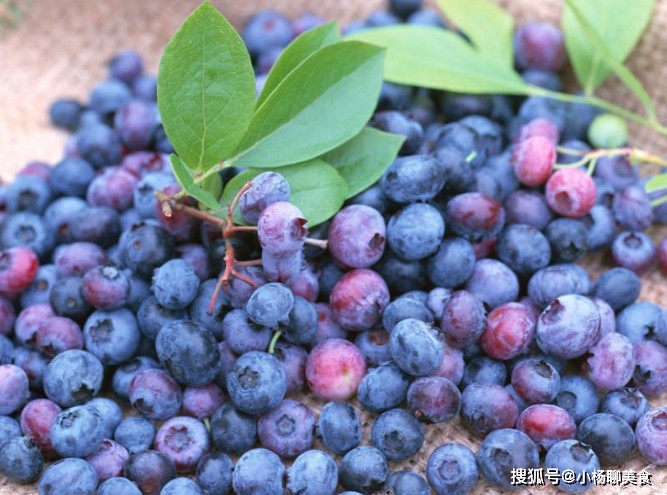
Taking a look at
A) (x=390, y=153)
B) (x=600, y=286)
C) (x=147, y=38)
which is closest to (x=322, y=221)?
(x=390, y=153)

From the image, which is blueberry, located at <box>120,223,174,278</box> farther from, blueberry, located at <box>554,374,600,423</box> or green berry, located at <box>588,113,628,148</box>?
green berry, located at <box>588,113,628,148</box>

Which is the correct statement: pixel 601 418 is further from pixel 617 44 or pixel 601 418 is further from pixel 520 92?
pixel 617 44

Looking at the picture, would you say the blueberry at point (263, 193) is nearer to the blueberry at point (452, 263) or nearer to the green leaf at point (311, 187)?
the green leaf at point (311, 187)

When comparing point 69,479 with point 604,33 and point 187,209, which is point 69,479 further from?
point 604,33

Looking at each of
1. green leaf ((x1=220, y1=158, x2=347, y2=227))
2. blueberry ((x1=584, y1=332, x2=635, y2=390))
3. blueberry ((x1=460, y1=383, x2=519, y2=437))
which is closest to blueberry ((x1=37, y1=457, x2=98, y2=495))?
green leaf ((x1=220, y1=158, x2=347, y2=227))

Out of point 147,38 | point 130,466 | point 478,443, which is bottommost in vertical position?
point 478,443

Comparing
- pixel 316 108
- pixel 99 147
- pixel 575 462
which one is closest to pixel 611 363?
pixel 575 462
